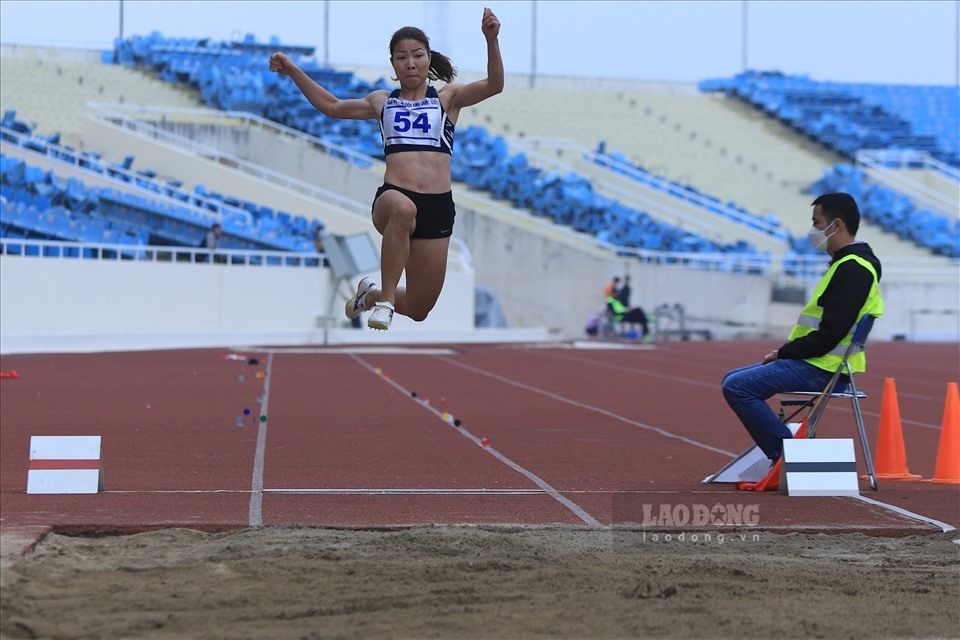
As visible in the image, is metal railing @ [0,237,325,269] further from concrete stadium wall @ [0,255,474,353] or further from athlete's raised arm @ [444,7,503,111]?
athlete's raised arm @ [444,7,503,111]

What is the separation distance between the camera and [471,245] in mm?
33875

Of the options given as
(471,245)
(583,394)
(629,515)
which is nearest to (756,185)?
(471,245)

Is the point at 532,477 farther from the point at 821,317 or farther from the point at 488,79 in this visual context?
the point at 488,79

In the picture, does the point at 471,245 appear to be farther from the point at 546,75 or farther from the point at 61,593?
the point at 61,593

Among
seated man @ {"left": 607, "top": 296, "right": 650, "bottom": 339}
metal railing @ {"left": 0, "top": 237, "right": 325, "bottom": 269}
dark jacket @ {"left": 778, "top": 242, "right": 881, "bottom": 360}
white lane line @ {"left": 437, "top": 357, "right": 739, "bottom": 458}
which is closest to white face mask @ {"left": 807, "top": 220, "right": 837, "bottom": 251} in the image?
dark jacket @ {"left": 778, "top": 242, "right": 881, "bottom": 360}

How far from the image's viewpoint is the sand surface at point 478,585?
15.8 ft

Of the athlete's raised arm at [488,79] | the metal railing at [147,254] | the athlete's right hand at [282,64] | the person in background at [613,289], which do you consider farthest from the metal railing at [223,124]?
the athlete's raised arm at [488,79]

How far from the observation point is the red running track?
734cm

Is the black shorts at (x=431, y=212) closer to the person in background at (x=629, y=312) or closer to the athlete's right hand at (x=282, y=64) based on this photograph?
the athlete's right hand at (x=282, y=64)

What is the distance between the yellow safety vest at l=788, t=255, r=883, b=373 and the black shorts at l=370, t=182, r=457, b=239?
8.37 ft

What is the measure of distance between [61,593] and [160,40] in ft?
125

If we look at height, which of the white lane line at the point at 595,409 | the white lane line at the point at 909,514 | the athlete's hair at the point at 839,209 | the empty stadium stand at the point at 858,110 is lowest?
the white lane line at the point at 909,514

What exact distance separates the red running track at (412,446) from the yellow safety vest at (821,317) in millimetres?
839

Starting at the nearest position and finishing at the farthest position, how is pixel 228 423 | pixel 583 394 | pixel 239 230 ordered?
pixel 228 423, pixel 583 394, pixel 239 230
